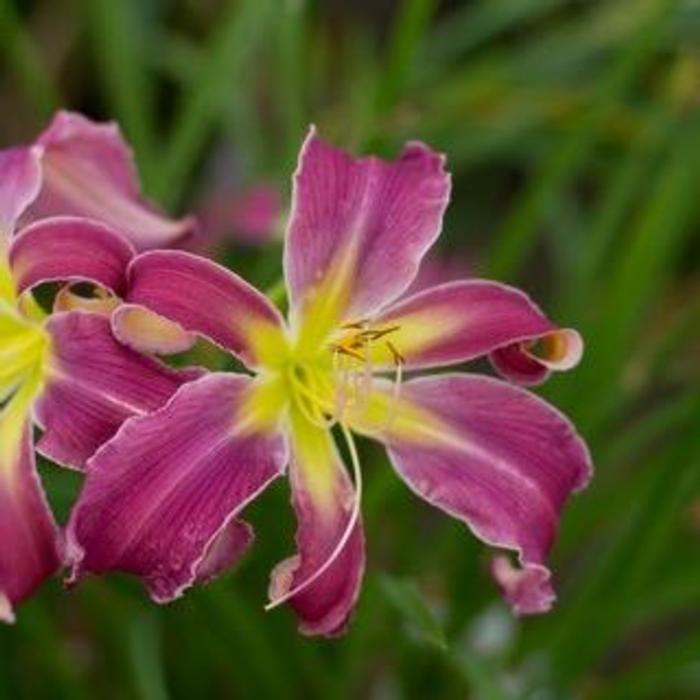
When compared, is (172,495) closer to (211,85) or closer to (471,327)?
(471,327)

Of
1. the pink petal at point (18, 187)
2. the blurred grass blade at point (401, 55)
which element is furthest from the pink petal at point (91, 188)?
the blurred grass blade at point (401, 55)

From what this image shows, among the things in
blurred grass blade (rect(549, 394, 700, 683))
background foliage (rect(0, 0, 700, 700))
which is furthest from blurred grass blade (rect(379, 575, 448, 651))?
blurred grass blade (rect(549, 394, 700, 683))

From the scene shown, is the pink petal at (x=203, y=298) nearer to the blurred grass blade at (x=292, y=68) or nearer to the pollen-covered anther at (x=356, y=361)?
the pollen-covered anther at (x=356, y=361)

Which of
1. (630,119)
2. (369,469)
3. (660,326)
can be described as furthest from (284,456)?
(660,326)

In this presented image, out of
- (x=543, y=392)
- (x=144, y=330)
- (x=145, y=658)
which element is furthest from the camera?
(x=543, y=392)

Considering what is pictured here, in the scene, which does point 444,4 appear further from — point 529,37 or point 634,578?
point 634,578

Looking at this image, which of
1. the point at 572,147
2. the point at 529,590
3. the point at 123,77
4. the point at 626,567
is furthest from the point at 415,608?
the point at 123,77
